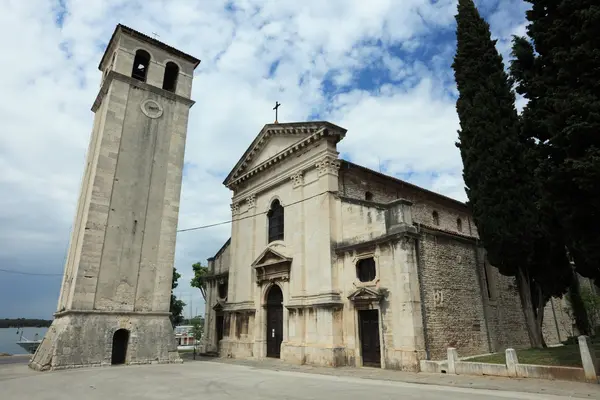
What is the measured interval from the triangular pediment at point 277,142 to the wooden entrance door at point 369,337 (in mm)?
8532

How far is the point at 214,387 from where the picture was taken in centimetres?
1033

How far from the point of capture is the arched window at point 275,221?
21.0m

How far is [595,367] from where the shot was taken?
30.9 ft

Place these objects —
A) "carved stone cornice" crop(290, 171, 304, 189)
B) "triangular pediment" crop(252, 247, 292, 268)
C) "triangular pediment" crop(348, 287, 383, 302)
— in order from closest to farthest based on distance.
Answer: "triangular pediment" crop(348, 287, 383, 302), "triangular pediment" crop(252, 247, 292, 268), "carved stone cornice" crop(290, 171, 304, 189)

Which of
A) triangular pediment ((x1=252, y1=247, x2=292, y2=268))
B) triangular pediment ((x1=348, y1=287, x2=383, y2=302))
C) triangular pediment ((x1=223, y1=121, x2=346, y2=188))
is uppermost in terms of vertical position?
triangular pediment ((x1=223, y1=121, x2=346, y2=188))

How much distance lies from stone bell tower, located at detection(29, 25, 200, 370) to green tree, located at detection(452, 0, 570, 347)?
14.8m

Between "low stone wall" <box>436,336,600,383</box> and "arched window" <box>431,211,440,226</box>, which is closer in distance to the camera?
"low stone wall" <box>436,336,600,383</box>

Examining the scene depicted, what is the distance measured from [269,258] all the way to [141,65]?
13804 millimetres

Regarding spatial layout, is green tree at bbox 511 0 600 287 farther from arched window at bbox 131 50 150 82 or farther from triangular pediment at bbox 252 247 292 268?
arched window at bbox 131 50 150 82

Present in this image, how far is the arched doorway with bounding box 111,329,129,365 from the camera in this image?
17.1 metres

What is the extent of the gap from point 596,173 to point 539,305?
9.45m

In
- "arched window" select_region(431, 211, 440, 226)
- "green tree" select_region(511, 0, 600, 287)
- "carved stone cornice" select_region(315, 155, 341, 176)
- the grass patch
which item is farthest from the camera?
"arched window" select_region(431, 211, 440, 226)

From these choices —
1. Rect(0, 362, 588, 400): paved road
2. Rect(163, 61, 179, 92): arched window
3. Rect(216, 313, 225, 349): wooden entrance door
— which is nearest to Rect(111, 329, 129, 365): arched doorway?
Rect(0, 362, 588, 400): paved road

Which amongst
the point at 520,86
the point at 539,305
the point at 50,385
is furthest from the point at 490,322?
the point at 50,385
